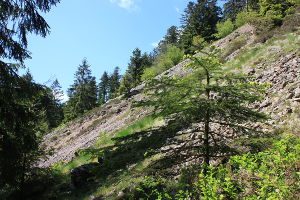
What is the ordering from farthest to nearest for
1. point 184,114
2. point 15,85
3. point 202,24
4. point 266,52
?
point 202,24, point 266,52, point 15,85, point 184,114

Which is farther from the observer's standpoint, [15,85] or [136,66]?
[136,66]

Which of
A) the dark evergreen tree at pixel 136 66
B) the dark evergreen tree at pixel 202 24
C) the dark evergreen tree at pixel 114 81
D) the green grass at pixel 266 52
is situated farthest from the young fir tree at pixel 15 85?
the dark evergreen tree at pixel 114 81

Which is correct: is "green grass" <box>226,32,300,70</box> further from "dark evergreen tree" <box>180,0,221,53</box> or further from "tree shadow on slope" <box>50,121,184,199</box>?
"dark evergreen tree" <box>180,0,221,53</box>

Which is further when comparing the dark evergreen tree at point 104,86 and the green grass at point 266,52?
the dark evergreen tree at point 104,86

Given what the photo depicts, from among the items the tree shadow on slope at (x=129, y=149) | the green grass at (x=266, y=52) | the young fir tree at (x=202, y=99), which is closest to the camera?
the young fir tree at (x=202, y=99)

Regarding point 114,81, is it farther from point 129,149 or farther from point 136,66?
point 129,149

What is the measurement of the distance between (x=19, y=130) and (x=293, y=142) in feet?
24.8

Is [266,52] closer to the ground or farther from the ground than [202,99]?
farther from the ground

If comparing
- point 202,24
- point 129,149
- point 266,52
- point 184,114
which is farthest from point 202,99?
point 202,24

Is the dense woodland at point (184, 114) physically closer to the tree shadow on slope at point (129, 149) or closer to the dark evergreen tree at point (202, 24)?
the tree shadow on slope at point (129, 149)

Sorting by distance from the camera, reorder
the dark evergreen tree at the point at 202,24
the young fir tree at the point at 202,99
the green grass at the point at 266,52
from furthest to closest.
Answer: the dark evergreen tree at the point at 202,24 → the green grass at the point at 266,52 → the young fir tree at the point at 202,99

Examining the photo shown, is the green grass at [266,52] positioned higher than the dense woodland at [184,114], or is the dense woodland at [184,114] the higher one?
the green grass at [266,52]

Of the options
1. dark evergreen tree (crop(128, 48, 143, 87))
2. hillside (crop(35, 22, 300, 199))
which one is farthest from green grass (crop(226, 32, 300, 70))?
dark evergreen tree (crop(128, 48, 143, 87))

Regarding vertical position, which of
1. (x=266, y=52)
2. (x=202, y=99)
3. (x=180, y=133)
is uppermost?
(x=266, y=52)
